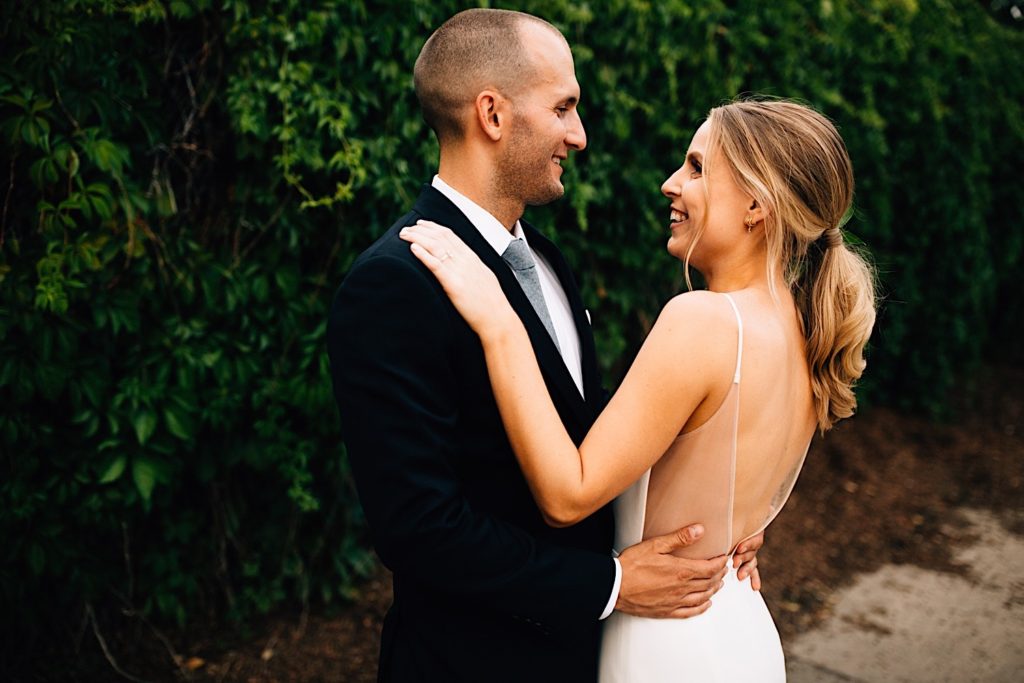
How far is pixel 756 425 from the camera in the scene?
6.70ft

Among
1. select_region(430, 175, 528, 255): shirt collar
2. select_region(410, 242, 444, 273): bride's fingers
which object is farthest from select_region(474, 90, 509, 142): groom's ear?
select_region(410, 242, 444, 273): bride's fingers

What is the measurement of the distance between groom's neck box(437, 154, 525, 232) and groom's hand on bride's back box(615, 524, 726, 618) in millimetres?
927

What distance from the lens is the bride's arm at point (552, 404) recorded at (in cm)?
183

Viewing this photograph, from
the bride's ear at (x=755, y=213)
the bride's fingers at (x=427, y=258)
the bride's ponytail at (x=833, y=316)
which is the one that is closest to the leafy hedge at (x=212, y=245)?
the bride's ponytail at (x=833, y=316)

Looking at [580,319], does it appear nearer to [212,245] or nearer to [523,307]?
[523,307]

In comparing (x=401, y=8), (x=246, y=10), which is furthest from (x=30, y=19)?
(x=401, y=8)

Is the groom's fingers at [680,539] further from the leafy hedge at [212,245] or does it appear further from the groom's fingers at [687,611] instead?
the leafy hedge at [212,245]

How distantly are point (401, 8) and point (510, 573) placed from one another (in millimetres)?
2323

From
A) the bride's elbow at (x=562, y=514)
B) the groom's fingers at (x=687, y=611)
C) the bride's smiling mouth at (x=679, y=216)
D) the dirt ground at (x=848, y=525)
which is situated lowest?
the dirt ground at (x=848, y=525)

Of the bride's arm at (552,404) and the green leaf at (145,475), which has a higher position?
the bride's arm at (552,404)

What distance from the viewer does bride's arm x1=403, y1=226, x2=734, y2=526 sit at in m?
1.83

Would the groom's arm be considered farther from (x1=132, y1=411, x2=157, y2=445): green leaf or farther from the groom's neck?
(x1=132, y1=411, x2=157, y2=445): green leaf

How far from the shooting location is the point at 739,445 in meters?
2.05

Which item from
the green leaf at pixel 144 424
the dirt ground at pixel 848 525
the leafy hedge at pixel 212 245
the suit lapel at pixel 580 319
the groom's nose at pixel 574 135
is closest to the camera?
the groom's nose at pixel 574 135
